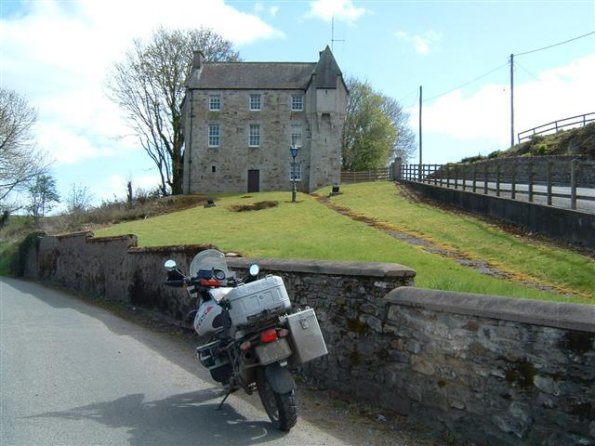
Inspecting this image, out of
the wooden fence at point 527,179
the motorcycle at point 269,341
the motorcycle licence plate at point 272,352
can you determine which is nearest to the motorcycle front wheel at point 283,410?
the motorcycle at point 269,341

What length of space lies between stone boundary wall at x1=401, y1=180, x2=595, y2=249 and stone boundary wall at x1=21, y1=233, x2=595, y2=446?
10.2m

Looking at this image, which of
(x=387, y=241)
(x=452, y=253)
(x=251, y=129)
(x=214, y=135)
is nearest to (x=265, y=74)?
(x=251, y=129)

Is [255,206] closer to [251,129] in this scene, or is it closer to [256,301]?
[251,129]

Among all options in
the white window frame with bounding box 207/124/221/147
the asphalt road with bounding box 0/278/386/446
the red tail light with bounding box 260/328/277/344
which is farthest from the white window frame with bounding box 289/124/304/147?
the red tail light with bounding box 260/328/277/344

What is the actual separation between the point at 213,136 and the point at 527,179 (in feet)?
108

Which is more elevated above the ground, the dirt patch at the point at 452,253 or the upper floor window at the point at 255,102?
the upper floor window at the point at 255,102

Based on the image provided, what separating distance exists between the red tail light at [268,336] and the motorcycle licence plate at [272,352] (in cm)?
4

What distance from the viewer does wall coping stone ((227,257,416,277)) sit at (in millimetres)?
6945

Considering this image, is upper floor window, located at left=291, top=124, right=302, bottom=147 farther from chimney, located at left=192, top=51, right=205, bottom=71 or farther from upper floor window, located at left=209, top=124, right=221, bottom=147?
chimney, located at left=192, top=51, right=205, bottom=71

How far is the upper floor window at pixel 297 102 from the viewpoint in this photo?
2319 inches

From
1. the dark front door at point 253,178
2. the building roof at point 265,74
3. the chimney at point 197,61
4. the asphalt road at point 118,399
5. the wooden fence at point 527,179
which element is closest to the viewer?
the asphalt road at point 118,399

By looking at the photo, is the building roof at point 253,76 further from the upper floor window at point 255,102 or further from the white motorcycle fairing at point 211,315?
the white motorcycle fairing at point 211,315

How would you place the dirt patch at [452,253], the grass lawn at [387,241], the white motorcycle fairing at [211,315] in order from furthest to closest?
the dirt patch at [452,253]
the grass lawn at [387,241]
the white motorcycle fairing at [211,315]

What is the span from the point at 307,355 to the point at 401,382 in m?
1.17
